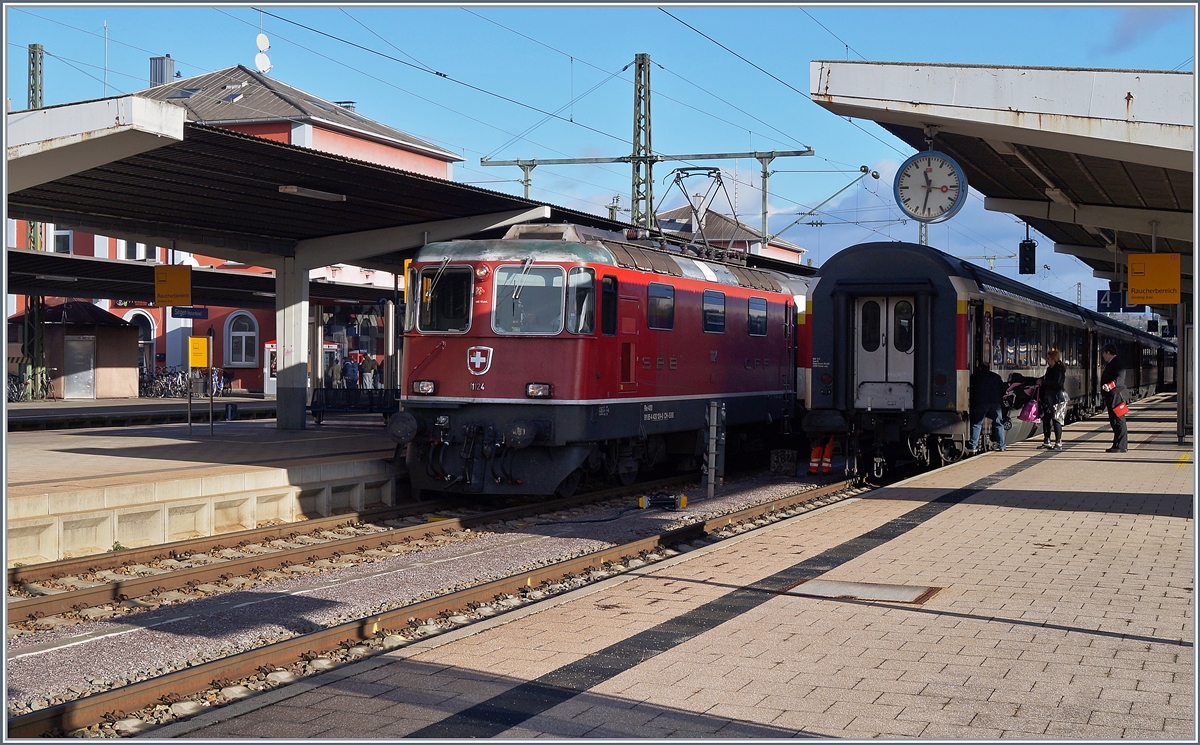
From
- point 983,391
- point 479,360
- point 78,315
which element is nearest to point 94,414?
point 78,315

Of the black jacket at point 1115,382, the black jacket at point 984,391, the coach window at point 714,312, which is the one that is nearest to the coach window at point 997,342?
the black jacket at point 984,391

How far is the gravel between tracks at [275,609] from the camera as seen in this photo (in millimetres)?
7160

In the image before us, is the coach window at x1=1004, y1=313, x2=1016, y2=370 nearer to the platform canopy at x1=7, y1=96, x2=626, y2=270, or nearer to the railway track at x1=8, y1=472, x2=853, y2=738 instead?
the platform canopy at x1=7, y1=96, x2=626, y2=270

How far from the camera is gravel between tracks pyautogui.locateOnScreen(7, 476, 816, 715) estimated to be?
7.16 metres

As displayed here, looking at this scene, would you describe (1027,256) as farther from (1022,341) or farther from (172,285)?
(172,285)

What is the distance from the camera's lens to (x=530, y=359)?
552 inches

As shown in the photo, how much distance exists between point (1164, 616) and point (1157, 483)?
9.16m

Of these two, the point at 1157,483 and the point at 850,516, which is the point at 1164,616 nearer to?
the point at 850,516

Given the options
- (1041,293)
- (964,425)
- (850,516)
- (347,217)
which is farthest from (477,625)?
(1041,293)

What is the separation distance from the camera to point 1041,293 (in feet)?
82.4

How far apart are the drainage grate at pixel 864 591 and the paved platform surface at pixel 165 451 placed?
7673mm

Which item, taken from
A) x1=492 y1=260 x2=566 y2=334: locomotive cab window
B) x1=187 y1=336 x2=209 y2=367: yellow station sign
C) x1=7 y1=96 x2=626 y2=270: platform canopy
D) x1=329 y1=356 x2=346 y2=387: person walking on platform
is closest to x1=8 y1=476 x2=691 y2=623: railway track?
→ x1=492 y1=260 x2=566 y2=334: locomotive cab window

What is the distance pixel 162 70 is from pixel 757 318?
152 feet

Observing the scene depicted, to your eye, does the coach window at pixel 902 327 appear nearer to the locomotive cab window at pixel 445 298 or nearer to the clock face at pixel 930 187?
the clock face at pixel 930 187
